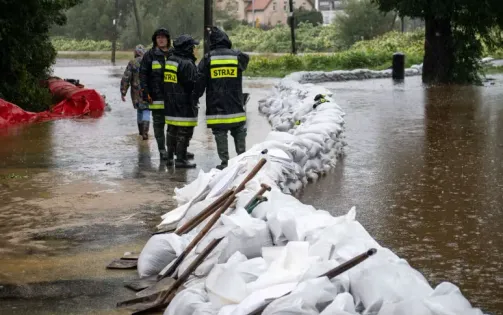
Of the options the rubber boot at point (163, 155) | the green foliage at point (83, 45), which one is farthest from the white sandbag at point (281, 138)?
the green foliage at point (83, 45)

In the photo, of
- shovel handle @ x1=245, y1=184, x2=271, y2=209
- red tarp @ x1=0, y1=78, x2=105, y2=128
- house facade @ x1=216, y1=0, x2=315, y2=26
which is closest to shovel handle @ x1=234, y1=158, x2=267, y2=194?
shovel handle @ x1=245, y1=184, x2=271, y2=209

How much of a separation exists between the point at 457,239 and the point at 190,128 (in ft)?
14.5

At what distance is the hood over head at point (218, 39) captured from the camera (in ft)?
34.6

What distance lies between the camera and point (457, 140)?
14078mm

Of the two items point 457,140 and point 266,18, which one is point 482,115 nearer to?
point 457,140

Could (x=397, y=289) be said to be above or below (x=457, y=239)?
above

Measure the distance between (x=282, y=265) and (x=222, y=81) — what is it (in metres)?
5.60

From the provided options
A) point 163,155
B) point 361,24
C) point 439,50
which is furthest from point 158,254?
point 361,24

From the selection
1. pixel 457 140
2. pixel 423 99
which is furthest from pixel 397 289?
pixel 423 99

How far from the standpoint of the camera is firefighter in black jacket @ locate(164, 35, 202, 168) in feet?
36.3

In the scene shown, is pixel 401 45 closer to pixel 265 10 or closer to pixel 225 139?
pixel 225 139

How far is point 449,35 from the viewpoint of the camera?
27.8 metres

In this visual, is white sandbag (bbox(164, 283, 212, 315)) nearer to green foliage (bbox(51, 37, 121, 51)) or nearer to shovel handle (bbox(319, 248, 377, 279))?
shovel handle (bbox(319, 248, 377, 279))

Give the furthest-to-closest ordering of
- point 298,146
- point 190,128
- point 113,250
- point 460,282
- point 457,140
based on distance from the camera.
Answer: point 457,140, point 190,128, point 298,146, point 113,250, point 460,282
